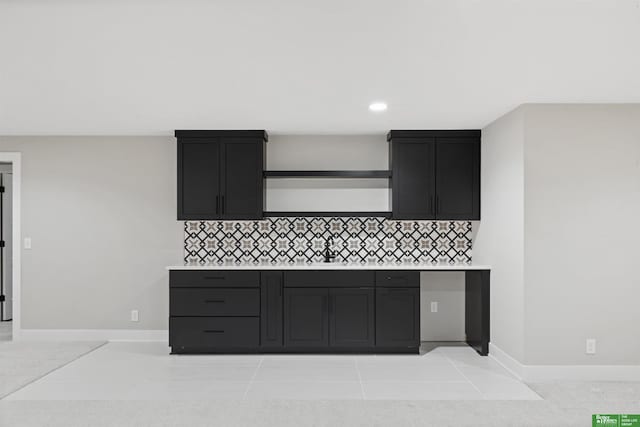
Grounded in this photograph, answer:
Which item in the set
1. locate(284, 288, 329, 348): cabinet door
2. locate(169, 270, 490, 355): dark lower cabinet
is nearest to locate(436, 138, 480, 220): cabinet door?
locate(169, 270, 490, 355): dark lower cabinet

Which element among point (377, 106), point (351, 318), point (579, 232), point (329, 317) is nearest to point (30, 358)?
point (329, 317)

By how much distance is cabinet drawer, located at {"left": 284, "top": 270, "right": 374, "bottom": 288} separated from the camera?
5387mm

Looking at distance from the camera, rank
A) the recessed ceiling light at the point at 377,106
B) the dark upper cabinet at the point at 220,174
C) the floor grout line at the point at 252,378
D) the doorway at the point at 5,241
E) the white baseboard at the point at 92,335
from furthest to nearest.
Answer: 1. the doorway at the point at 5,241
2. the white baseboard at the point at 92,335
3. the dark upper cabinet at the point at 220,174
4. the recessed ceiling light at the point at 377,106
5. the floor grout line at the point at 252,378

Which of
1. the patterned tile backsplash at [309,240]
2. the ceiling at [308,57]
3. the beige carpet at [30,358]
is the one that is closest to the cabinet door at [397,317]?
the patterned tile backsplash at [309,240]

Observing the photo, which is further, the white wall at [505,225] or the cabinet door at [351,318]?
the cabinet door at [351,318]

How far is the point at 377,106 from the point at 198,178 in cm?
217

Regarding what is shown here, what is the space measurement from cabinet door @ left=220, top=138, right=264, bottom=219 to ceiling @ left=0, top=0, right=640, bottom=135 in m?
0.64

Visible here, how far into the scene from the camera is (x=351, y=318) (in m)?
5.38

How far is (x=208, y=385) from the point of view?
14.2ft

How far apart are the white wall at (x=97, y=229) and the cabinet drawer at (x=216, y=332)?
753mm

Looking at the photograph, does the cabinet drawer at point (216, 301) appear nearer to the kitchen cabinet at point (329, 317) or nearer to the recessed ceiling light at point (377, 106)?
the kitchen cabinet at point (329, 317)

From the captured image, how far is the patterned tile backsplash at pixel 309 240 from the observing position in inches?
236

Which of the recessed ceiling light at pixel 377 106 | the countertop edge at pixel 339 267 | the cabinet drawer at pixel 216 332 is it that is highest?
the recessed ceiling light at pixel 377 106

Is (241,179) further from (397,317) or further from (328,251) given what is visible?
(397,317)
